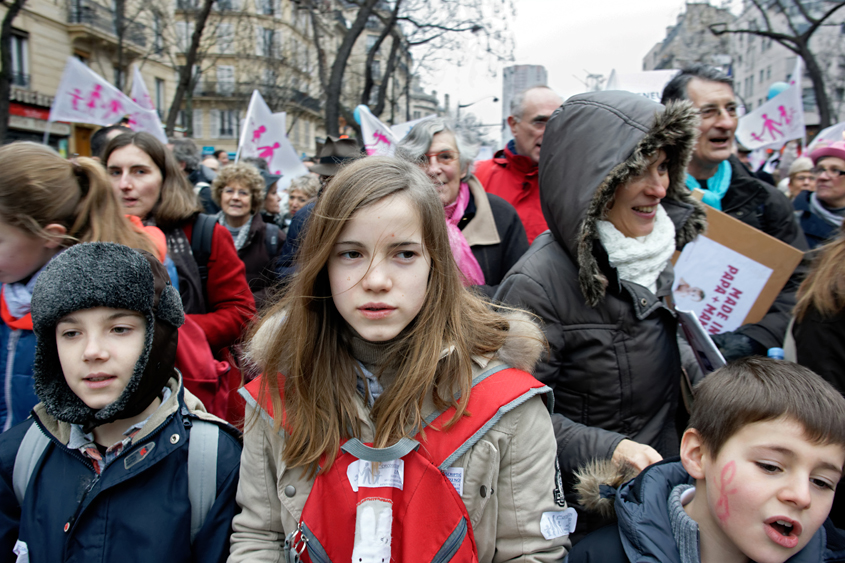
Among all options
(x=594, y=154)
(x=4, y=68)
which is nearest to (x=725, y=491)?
(x=594, y=154)

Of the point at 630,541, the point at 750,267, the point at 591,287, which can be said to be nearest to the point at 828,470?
the point at 630,541

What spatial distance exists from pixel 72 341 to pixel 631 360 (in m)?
1.80

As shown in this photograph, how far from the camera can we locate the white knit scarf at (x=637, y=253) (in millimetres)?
1981

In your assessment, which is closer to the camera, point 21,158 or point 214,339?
point 21,158

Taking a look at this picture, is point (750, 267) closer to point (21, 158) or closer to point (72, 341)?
point (72, 341)

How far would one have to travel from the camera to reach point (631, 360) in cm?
190

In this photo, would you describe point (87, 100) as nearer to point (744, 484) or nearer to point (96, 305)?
point (96, 305)

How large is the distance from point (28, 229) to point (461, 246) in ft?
6.68

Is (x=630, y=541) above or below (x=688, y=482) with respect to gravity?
below

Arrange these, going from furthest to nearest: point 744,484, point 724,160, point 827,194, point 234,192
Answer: point 234,192, point 827,194, point 724,160, point 744,484

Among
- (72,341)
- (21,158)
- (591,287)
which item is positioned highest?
(21,158)

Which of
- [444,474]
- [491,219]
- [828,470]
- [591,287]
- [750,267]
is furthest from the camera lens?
[491,219]

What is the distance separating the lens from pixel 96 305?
155cm

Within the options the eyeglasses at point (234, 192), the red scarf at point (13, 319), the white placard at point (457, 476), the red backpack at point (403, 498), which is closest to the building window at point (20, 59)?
the eyeglasses at point (234, 192)
